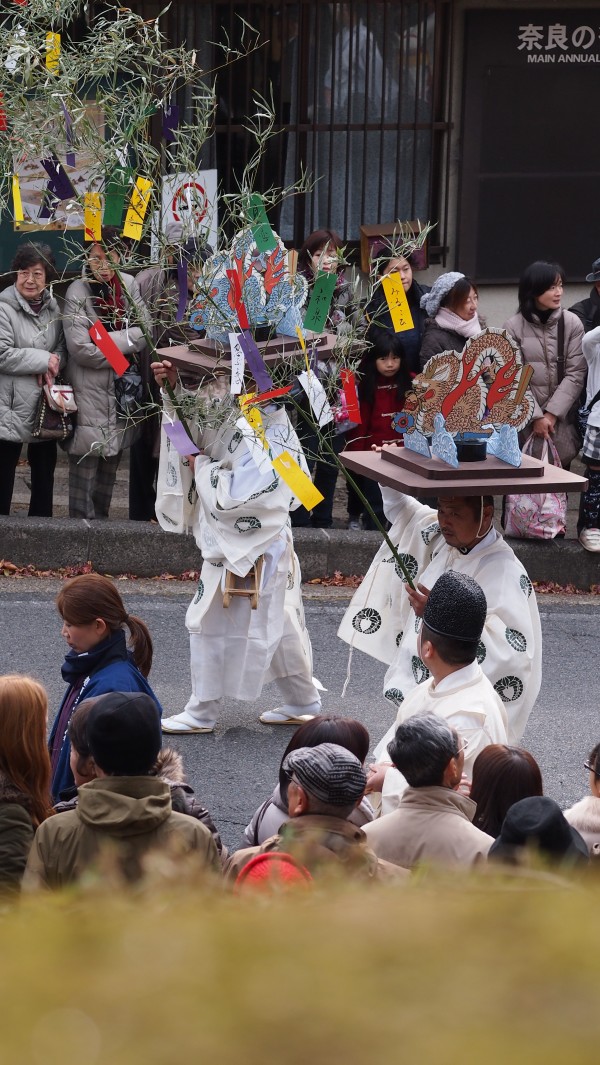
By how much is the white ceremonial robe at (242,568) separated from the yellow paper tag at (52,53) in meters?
1.45

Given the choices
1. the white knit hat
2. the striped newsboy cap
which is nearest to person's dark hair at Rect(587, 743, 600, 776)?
the striped newsboy cap

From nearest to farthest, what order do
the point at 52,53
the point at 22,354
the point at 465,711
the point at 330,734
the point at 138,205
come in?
the point at 330,734 < the point at 465,711 < the point at 138,205 < the point at 52,53 < the point at 22,354

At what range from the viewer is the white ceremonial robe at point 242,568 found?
592cm

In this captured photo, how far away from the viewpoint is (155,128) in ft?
33.6

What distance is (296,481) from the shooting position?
4738 mm

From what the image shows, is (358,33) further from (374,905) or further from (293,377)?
(374,905)

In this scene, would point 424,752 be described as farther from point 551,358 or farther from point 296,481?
point 551,358

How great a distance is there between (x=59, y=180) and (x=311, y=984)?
4.65 metres

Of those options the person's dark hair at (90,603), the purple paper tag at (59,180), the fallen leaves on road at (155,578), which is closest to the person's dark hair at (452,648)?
the person's dark hair at (90,603)

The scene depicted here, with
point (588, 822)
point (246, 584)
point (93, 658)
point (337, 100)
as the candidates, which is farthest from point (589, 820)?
point (337, 100)

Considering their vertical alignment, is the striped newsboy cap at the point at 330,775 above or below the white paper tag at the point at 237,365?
below

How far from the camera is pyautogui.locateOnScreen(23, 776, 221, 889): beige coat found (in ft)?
9.35

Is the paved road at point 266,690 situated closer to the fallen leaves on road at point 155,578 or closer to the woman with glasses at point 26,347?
the fallen leaves on road at point 155,578

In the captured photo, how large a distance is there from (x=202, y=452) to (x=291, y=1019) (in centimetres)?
525
